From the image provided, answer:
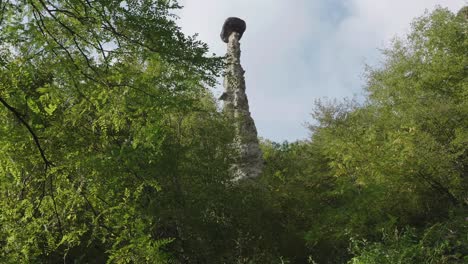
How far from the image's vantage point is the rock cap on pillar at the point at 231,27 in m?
24.4

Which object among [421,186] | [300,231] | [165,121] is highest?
[165,121]

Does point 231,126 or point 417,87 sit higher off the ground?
point 417,87

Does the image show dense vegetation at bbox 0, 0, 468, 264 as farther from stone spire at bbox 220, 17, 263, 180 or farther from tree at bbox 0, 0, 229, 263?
stone spire at bbox 220, 17, 263, 180

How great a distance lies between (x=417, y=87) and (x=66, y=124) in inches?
537

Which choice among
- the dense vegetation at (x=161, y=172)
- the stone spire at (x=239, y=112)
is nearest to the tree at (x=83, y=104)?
the dense vegetation at (x=161, y=172)

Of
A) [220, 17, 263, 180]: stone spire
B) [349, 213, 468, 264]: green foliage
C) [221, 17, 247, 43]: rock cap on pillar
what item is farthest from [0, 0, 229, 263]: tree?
[221, 17, 247, 43]: rock cap on pillar

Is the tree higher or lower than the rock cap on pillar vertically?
lower

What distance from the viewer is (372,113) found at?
1777 centimetres

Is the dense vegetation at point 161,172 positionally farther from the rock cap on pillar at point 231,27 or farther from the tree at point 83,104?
the rock cap on pillar at point 231,27

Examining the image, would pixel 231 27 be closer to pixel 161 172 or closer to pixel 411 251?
pixel 161 172

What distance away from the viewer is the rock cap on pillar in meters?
24.4

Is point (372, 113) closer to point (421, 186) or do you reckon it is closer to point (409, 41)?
point (409, 41)

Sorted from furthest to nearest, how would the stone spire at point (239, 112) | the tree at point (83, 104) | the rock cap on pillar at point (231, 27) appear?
1. the rock cap on pillar at point (231, 27)
2. the stone spire at point (239, 112)
3. the tree at point (83, 104)

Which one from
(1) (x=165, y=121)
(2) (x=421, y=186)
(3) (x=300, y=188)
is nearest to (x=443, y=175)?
(2) (x=421, y=186)
